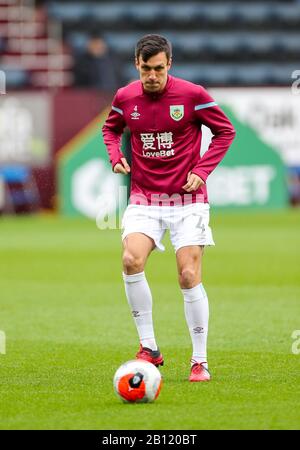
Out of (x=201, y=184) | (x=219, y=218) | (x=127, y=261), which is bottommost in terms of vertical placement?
(x=219, y=218)

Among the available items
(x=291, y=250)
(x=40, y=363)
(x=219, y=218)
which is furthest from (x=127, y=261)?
(x=219, y=218)

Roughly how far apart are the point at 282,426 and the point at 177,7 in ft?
81.7

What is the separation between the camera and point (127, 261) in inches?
274

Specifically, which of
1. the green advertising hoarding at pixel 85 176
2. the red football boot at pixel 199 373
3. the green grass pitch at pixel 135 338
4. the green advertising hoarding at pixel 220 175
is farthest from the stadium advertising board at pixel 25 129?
the red football boot at pixel 199 373

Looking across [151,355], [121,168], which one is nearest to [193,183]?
[121,168]

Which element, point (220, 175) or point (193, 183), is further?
point (220, 175)

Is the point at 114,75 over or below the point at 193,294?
over

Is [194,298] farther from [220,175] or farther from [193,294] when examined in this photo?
[220,175]

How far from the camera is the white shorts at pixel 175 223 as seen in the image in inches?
276

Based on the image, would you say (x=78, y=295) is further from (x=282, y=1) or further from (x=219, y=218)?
(x=282, y=1)

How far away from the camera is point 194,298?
700 cm

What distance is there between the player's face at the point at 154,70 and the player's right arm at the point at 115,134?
39 centimetres

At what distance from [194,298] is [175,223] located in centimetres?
48

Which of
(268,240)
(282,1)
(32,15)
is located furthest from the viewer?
(282,1)
